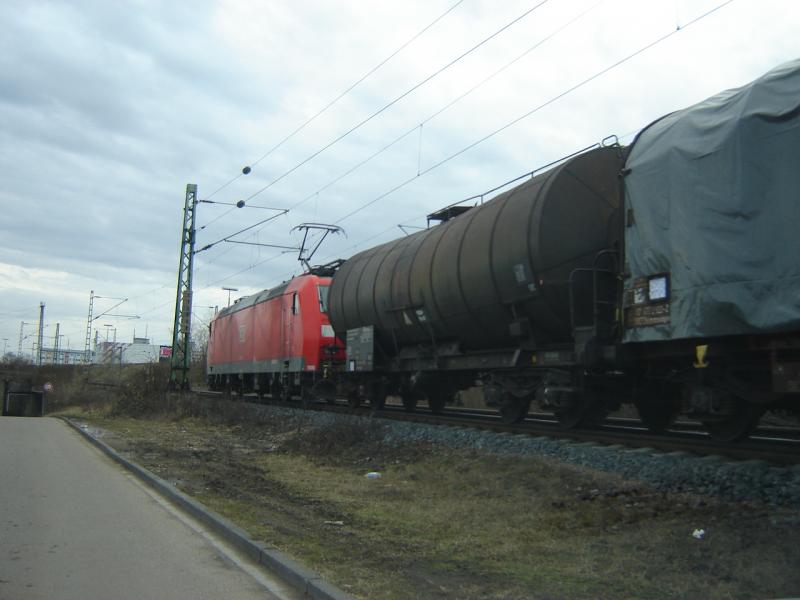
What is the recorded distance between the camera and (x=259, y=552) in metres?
5.72

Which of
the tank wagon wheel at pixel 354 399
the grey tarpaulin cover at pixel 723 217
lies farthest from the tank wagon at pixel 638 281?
the tank wagon wheel at pixel 354 399

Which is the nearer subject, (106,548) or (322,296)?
(106,548)

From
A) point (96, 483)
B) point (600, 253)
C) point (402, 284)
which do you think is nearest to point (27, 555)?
point (96, 483)

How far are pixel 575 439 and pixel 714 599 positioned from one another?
6.20 meters

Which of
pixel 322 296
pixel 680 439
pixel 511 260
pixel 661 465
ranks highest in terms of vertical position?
pixel 322 296

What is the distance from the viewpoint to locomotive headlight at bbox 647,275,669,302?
7.95 m

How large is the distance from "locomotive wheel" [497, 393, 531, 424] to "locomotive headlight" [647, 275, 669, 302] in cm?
437

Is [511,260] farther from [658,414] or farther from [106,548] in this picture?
[106,548]

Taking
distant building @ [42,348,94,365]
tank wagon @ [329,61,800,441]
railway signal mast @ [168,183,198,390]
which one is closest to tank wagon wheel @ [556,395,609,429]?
tank wagon @ [329,61,800,441]

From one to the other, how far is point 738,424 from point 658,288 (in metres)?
2.12

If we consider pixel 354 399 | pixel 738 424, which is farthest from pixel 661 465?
pixel 354 399

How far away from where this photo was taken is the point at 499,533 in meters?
6.24

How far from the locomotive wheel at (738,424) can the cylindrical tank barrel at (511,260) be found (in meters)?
2.54

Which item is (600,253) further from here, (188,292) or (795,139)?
(188,292)
